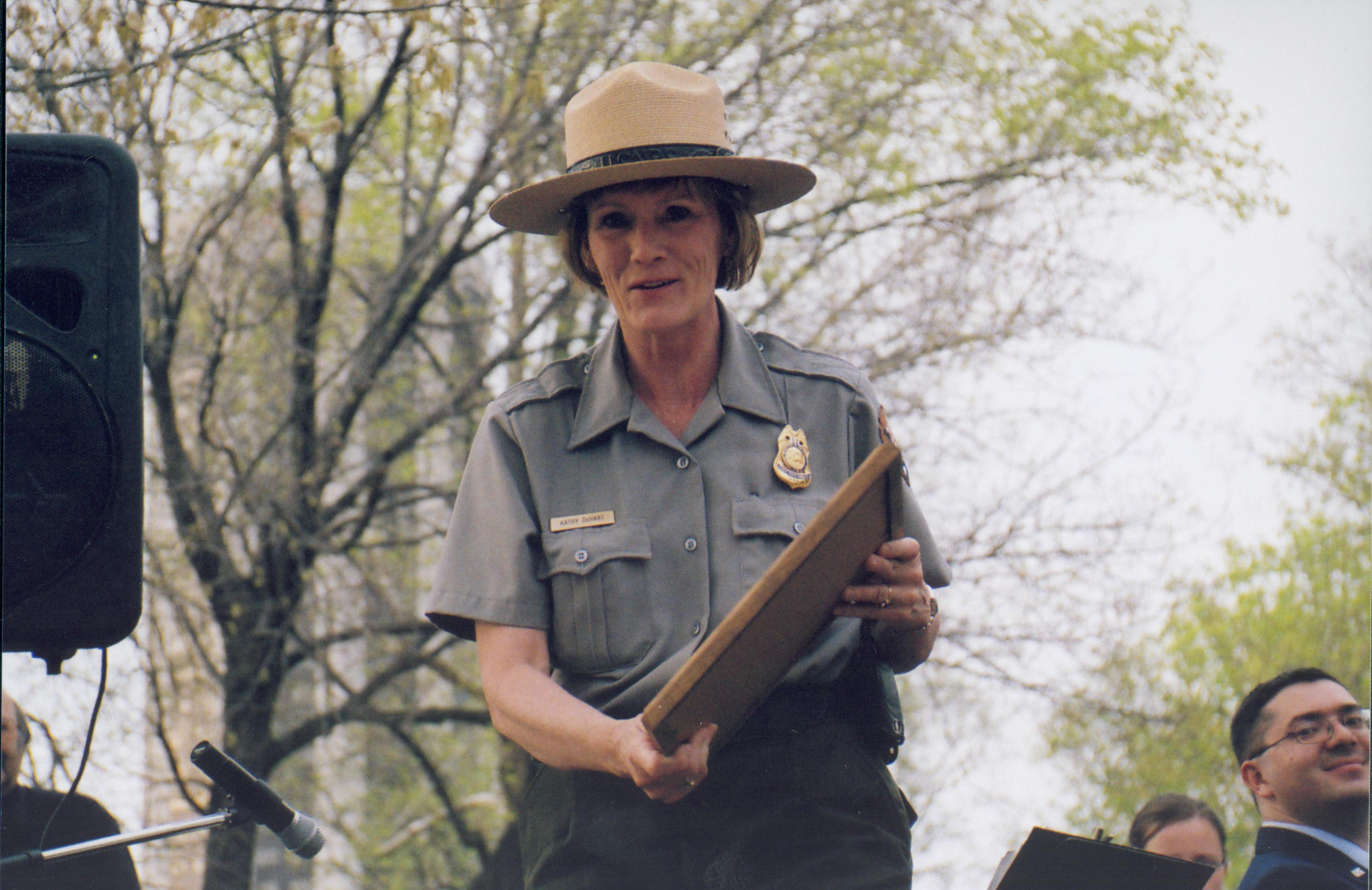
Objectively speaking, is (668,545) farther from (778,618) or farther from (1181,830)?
(1181,830)

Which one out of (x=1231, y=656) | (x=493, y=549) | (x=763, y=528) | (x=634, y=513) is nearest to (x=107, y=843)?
(x=493, y=549)

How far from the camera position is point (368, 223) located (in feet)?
34.0

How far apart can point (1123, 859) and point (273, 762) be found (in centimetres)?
751

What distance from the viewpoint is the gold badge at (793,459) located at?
2.37 meters

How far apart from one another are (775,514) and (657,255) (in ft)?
1.59

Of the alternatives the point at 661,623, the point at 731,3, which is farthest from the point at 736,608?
the point at 731,3

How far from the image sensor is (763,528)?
7.58 feet

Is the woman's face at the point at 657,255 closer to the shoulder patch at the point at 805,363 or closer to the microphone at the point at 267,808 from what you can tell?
the shoulder patch at the point at 805,363

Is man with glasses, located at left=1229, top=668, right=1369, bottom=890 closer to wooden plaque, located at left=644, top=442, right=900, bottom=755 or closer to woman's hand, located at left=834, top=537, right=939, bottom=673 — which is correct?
woman's hand, located at left=834, top=537, right=939, bottom=673

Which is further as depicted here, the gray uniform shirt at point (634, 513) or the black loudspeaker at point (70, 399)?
the gray uniform shirt at point (634, 513)

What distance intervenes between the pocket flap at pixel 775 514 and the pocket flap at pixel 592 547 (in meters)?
0.16

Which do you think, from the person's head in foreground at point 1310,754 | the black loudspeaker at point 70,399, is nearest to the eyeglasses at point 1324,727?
the person's head in foreground at point 1310,754

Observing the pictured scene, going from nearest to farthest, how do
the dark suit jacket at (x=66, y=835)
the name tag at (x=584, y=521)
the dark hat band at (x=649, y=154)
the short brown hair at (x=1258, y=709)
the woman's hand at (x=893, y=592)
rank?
the woman's hand at (x=893, y=592) → the name tag at (x=584, y=521) → the dark hat band at (x=649, y=154) → the dark suit jacket at (x=66, y=835) → the short brown hair at (x=1258, y=709)

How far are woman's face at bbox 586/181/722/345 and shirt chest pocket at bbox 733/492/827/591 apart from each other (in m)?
0.35
